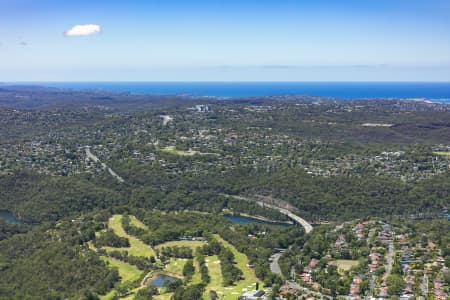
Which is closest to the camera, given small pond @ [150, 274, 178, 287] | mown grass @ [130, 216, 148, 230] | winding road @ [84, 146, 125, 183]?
small pond @ [150, 274, 178, 287]

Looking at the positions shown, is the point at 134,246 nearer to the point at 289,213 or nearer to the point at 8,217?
the point at 289,213

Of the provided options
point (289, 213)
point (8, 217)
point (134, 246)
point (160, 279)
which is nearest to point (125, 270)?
point (160, 279)

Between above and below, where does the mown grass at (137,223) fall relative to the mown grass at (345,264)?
above

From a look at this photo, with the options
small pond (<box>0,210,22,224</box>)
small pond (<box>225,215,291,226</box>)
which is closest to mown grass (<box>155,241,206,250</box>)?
small pond (<box>225,215,291,226</box>)

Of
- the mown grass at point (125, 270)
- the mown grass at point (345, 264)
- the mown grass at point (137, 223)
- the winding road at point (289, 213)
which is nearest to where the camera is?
the mown grass at point (125, 270)

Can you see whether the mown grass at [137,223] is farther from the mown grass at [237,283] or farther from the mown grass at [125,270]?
the mown grass at [237,283]

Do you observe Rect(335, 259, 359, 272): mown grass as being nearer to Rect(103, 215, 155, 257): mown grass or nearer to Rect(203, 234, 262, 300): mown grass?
Rect(203, 234, 262, 300): mown grass

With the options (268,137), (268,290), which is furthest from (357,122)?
(268,290)

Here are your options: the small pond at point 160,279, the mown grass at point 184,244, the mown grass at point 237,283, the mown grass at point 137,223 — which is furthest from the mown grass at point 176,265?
the mown grass at point 137,223

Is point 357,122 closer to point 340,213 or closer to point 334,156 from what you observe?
point 334,156

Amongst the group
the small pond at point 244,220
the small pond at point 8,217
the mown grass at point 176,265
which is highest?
the mown grass at point 176,265

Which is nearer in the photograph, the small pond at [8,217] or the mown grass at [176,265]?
the mown grass at [176,265]
